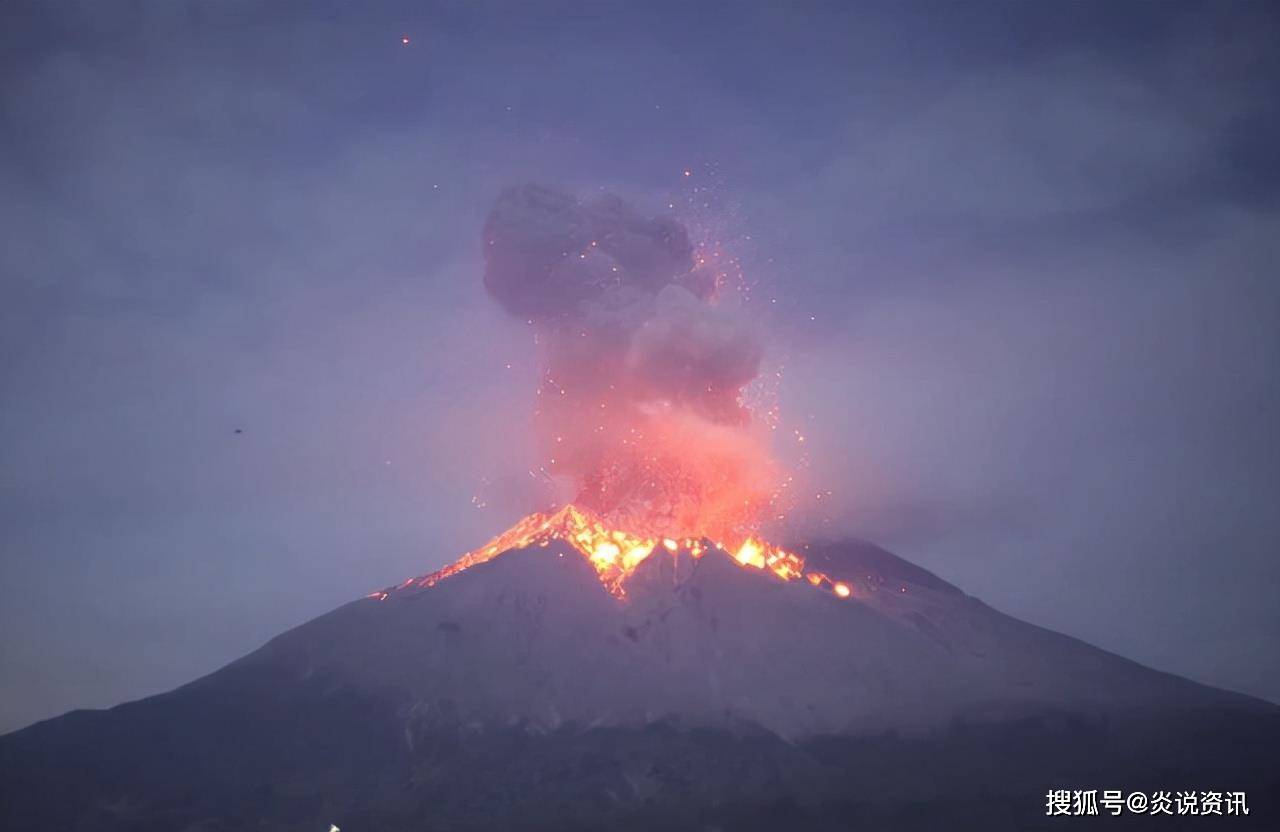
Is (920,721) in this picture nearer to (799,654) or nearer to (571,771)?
(799,654)

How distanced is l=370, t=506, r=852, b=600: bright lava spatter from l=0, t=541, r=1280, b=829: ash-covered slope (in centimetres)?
139

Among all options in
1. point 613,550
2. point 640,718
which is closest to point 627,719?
point 640,718

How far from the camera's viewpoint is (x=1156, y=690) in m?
92.1

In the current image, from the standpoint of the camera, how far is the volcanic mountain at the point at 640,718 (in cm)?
7769

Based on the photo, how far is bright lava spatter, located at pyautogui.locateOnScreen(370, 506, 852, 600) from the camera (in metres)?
100

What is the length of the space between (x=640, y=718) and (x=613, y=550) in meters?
20.4

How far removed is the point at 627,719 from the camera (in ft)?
277

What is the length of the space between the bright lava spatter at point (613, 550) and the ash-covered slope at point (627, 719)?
4.55 feet

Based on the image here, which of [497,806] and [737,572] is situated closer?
[497,806]

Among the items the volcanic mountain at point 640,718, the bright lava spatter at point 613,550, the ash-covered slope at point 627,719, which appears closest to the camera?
the volcanic mountain at point 640,718

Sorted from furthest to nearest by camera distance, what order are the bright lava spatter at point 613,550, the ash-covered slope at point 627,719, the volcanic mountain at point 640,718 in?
1. the bright lava spatter at point 613,550
2. the ash-covered slope at point 627,719
3. the volcanic mountain at point 640,718

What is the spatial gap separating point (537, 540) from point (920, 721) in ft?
108

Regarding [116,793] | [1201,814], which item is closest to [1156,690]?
[1201,814]

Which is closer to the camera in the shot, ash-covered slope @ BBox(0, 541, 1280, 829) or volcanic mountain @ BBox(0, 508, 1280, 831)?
volcanic mountain @ BBox(0, 508, 1280, 831)
